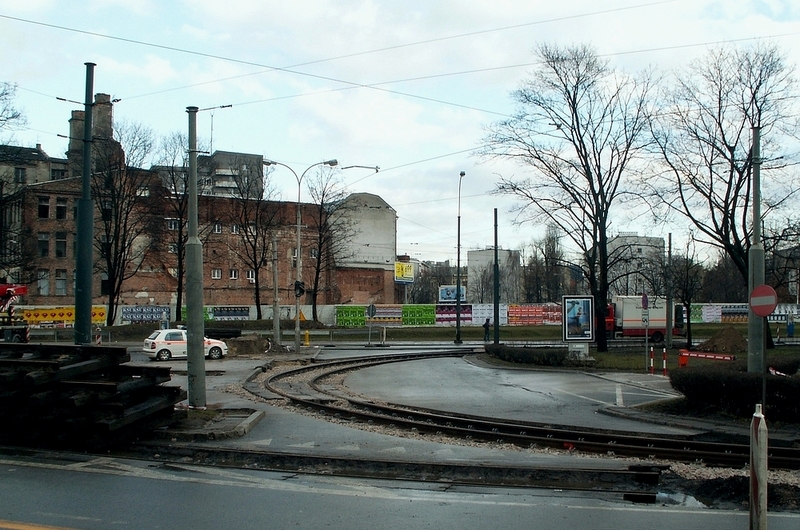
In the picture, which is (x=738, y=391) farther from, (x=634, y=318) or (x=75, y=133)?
(x=75, y=133)

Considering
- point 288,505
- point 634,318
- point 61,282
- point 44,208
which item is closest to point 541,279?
point 634,318

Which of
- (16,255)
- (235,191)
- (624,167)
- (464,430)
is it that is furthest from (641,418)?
(235,191)

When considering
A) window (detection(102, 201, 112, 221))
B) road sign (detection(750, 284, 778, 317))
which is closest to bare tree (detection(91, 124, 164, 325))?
window (detection(102, 201, 112, 221))

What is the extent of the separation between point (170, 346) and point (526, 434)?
2359cm

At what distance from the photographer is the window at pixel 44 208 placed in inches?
2490

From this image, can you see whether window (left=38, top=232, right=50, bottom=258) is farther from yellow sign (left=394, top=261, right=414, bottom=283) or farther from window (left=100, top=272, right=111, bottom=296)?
yellow sign (left=394, top=261, right=414, bottom=283)

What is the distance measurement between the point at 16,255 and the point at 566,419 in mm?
36641

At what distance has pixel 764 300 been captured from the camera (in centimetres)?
1003

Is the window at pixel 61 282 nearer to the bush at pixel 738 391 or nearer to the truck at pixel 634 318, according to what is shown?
the truck at pixel 634 318

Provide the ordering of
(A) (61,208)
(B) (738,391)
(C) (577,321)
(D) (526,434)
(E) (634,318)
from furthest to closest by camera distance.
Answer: (A) (61,208)
(E) (634,318)
(C) (577,321)
(B) (738,391)
(D) (526,434)

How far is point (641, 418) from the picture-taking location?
15680 mm

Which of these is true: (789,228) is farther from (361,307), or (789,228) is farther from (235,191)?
(235,191)

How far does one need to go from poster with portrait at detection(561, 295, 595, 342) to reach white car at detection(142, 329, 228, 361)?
16259mm

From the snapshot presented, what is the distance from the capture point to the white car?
3284cm
